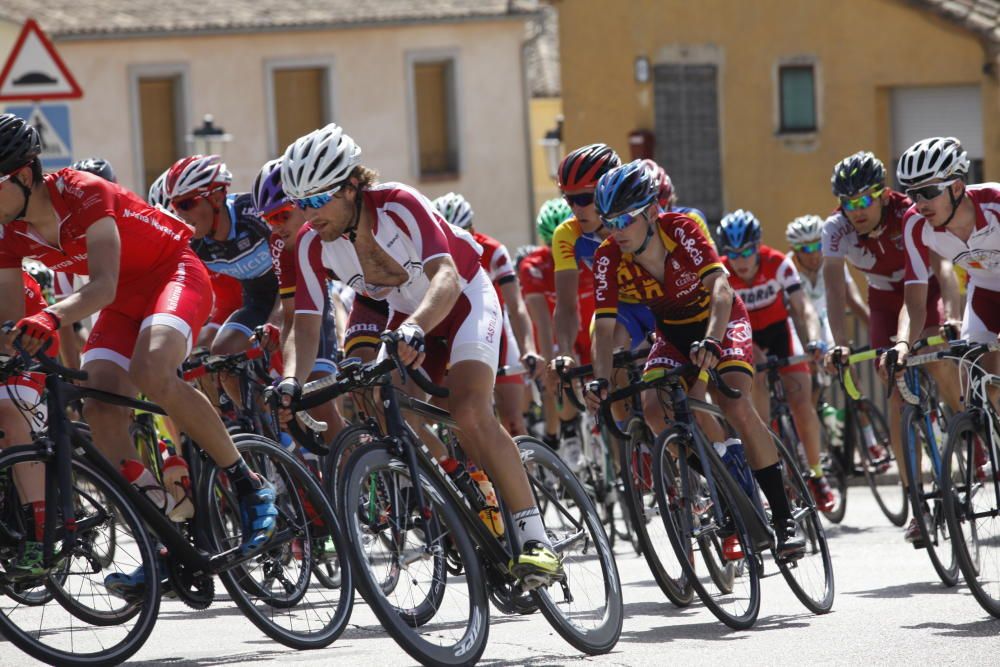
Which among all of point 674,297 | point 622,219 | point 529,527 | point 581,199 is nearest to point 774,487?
point 674,297

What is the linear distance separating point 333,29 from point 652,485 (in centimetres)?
3176

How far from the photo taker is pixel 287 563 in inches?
287

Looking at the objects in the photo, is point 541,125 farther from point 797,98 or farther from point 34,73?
point 34,73

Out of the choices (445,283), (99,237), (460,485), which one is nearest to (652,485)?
(460,485)

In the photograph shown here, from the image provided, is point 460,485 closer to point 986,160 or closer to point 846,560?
point 846,560

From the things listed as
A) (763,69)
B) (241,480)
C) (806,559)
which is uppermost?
(763,69)

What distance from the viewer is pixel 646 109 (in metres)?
28.4

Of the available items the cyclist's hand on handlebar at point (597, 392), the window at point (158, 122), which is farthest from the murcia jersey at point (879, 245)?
the window at point (158, 122)

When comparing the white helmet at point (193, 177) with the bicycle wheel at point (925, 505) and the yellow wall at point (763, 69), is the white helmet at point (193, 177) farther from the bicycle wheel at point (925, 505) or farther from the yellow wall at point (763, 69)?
the yellow wall at point (763, 69)

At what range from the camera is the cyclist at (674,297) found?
8094 mm

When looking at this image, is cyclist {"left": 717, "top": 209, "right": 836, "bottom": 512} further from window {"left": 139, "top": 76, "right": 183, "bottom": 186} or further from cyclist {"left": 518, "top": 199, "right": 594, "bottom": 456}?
window {"left": 139, "top": 76, "right": 183, "bottom": 186}

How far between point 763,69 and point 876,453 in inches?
642

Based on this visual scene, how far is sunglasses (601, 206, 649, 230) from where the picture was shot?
8.12 m

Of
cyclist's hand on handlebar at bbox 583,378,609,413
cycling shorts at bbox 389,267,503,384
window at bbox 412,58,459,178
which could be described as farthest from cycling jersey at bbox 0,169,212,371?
window at bbox 412,58,459,178
